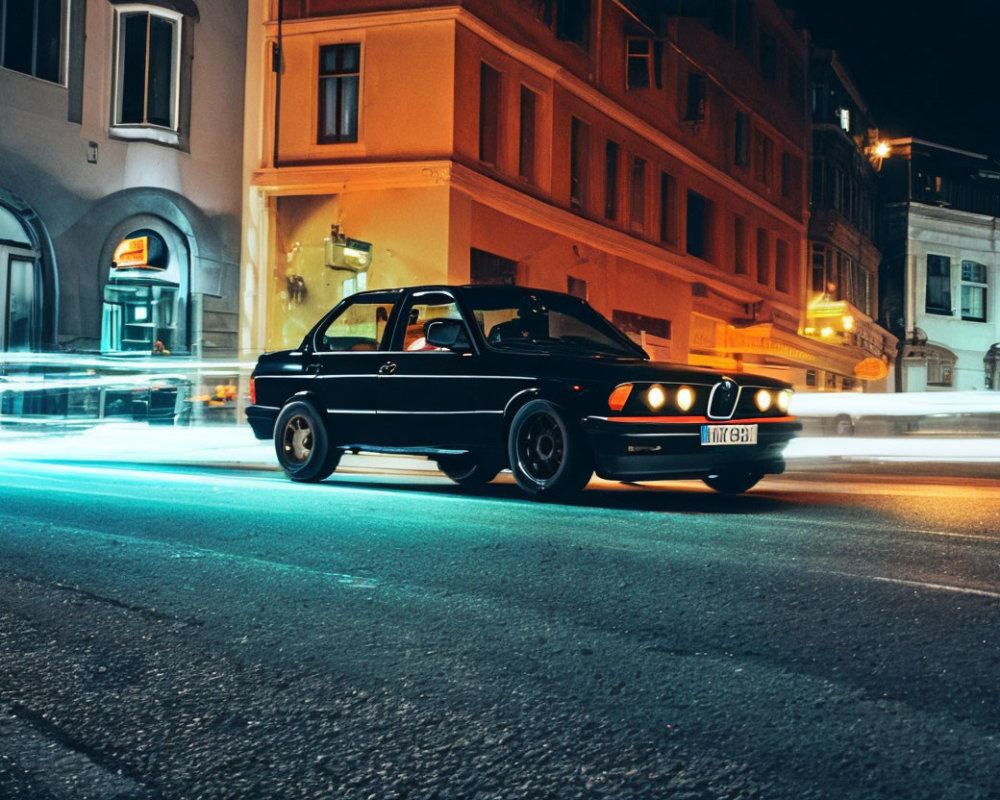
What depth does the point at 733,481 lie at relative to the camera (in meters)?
9.23

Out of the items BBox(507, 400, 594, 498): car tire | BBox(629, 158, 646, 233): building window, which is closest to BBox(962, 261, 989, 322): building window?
BBox(629, 158, 646, 233): building window

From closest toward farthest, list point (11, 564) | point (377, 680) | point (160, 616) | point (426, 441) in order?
1. point (377, 680)
2. point (160, 616)
3. point (11, 564)
4. point (426, 441)

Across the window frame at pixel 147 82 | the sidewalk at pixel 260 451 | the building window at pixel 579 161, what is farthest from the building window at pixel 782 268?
the sidewalk at pixel 260 451

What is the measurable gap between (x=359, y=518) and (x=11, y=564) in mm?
2162

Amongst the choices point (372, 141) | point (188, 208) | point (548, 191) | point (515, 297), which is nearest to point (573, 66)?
point (548, 191)

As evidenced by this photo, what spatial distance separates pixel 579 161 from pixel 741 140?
11633mm

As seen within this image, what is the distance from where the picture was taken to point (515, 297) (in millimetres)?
9055

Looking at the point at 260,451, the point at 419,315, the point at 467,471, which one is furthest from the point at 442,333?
the point at 260,451

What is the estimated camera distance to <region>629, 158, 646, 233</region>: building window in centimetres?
2861

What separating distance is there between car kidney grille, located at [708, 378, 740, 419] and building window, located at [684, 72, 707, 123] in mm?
24495

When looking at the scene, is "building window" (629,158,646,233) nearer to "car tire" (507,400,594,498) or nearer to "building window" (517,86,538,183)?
"building window" (517,86,538,183)

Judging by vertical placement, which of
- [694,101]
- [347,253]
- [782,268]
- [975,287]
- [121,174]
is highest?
[694,101]

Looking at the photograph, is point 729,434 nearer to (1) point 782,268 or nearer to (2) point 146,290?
(2) point 146,290

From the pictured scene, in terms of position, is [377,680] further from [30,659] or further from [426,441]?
[426,441]
